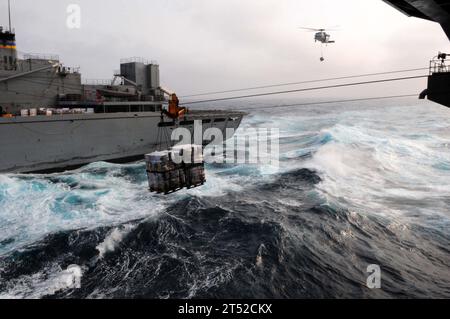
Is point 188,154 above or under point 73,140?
under

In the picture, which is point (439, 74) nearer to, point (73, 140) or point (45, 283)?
point (45, 283)

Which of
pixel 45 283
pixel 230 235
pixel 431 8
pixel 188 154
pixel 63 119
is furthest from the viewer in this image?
pixel 63 119

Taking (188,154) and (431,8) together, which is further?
(188,154)

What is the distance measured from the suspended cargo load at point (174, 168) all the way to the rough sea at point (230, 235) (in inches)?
129

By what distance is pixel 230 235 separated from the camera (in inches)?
719

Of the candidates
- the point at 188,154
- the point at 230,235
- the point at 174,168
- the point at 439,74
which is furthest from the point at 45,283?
the point at 439,74

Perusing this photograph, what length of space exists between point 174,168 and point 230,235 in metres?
5.24

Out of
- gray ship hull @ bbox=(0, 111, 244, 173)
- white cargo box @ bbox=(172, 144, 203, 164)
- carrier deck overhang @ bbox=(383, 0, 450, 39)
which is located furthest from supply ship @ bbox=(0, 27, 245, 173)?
carrier deck overhang @ bbox=(383, 0, 450, 39)

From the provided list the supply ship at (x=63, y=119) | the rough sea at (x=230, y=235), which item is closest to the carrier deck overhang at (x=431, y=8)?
the rough sea at (x=230, y=235)

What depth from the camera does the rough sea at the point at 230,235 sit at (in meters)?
13.5

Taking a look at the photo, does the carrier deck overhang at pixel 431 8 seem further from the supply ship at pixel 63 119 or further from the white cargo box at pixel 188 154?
the supply ship at pixel 63 119

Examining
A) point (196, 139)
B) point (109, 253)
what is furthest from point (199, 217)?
point (196, 139)
